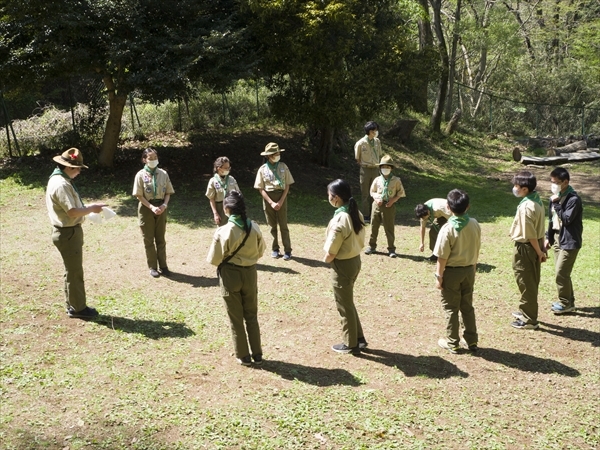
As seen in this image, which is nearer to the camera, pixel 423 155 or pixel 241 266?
pixel 241 266

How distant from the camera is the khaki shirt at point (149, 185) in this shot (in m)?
8.82

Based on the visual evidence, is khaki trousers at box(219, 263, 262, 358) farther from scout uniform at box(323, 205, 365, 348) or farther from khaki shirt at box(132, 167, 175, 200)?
khaki shirt at box(132, 167, 175, 200)

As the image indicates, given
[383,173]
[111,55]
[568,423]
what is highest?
[111,55]

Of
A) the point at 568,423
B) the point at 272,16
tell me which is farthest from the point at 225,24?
the point at 568,423

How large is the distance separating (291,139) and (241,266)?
47.1 ft

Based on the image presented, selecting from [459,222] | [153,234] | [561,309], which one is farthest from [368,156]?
[459,222]

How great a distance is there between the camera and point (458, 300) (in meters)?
6.63

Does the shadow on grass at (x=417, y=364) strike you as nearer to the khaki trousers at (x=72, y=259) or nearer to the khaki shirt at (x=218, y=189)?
the khaki trousers at (x=72, y=259)

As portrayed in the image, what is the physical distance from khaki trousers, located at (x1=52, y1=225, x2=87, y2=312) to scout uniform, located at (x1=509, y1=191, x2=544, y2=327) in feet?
16.9

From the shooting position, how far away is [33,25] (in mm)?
13602

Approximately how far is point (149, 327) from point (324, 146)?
464 inches

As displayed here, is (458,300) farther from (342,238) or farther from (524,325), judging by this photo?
→ (524,325)

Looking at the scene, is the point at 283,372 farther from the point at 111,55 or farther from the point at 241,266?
the point at 111,55

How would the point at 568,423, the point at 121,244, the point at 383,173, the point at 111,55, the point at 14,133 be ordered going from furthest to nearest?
the point at 14,133 → the point at 111,55 → the point at 121,244 → the point at 383,173 → the point at 568,423
